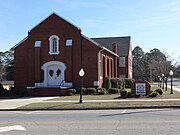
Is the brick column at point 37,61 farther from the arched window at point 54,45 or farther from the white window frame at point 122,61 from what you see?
the white window frame at point 122,61

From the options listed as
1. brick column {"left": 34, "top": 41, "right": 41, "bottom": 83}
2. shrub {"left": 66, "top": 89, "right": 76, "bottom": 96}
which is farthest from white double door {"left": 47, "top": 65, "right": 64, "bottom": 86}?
shrub {"left": 66, "top": 89, "right": 76, "bottom": 96}

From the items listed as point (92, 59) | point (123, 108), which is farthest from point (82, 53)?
point (123, 108)

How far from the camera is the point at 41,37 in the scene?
39.3 m

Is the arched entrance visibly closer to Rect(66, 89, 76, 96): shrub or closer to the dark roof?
Rect(66, 89, 76, 96): shrub

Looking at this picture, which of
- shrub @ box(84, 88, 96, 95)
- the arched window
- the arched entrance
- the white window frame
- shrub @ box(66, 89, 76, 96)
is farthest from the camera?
the white window frame

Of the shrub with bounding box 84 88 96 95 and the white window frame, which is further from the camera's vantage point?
the white window frame

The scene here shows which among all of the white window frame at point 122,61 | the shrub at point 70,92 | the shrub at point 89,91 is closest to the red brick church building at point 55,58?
the shrub at point 70,92

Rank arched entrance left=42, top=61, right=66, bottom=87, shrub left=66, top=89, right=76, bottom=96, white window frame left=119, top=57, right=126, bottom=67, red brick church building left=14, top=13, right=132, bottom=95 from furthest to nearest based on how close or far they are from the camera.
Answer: white window frame left=119, top=57, right=126, bottom=67
arched entrance left=42, top=61, right=66, bottom=87
red brick church building left=14, top=13, right=132, bottom=95
shrub left=66, top=89, right=76, bottom=96

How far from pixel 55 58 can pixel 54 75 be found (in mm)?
1982

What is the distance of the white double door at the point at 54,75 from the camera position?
38.9 metres

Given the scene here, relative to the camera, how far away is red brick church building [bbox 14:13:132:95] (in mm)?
38094

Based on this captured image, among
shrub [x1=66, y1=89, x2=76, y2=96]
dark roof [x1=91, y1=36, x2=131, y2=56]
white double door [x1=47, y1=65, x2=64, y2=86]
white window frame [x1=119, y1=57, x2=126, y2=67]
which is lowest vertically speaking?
shrub [x1=66, y1=89, x2=76, y2=96]

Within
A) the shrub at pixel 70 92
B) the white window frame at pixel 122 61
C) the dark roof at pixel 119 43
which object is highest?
the dark roof at pixel 119 43

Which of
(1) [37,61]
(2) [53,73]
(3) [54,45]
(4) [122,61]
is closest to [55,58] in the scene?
(3) [54,45]
